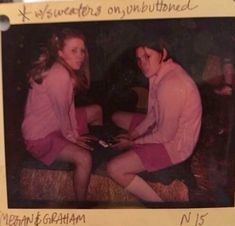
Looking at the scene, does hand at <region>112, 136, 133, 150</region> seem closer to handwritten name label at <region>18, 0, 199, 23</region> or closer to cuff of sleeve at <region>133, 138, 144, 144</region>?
cuff of sleeve at <region>133, 138, 144, 144</region>

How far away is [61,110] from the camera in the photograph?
372 mm

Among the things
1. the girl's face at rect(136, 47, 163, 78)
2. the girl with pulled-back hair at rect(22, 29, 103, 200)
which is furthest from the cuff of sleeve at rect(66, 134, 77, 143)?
the girl's face at rect(136, 47, 163, 78)

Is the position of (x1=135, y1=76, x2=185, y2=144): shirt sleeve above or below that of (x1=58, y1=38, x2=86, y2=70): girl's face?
below

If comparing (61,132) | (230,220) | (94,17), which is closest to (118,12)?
(94,17)

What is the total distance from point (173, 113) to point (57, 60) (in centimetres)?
14

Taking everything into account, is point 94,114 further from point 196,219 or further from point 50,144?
point 196,219

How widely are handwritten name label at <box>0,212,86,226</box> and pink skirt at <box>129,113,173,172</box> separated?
0.10m

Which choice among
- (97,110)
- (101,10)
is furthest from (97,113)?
(101,10)

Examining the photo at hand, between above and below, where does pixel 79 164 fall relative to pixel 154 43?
below

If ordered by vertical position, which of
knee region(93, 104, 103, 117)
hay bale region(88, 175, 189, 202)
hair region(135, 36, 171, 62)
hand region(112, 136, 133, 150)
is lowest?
hay bale region(88, 175, 189, 202)

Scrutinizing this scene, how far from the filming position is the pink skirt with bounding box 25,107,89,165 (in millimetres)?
371

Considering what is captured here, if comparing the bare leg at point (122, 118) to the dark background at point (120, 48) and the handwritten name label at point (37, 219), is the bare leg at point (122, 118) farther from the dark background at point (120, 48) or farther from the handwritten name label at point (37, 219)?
the handwritten name label at point (37, 219)

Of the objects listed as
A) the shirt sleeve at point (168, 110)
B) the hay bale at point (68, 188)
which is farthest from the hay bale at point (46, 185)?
the shirt sleeve at point (168, 110)

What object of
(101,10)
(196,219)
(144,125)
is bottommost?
(196,219)
